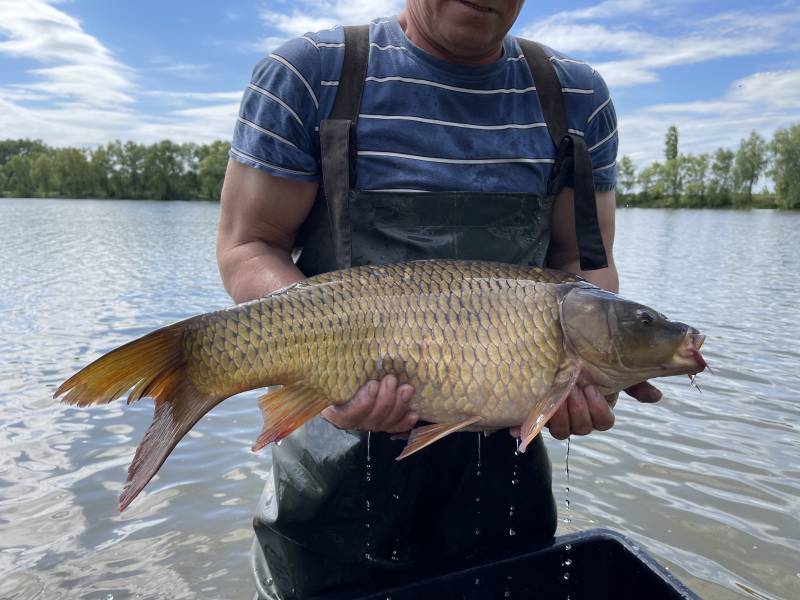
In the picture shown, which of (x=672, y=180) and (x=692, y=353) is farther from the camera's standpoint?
(x=672, y=180)

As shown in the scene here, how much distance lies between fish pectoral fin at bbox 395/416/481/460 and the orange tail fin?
552 millimetres

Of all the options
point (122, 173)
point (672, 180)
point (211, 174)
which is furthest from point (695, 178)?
point (122, 173)

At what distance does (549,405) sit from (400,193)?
843mm

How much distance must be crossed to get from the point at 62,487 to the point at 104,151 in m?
86.1

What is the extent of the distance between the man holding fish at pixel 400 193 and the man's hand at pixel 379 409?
7.3 inches

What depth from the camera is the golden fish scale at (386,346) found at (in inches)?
71.9

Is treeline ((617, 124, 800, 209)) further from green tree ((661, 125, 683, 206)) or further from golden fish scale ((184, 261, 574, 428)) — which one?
golden fish scale ((184, 261, 574, 428))

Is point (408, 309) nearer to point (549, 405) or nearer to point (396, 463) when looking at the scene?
point (549, 405)

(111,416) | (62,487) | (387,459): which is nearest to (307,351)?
(387,459)

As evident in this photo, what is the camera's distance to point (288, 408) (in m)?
1.88

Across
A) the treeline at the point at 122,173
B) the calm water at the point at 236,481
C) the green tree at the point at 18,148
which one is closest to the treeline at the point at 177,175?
the treeline at the point at 122,173

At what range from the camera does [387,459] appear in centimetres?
217

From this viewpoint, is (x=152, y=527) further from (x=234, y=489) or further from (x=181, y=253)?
(x=181, y=253)

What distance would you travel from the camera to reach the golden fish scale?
1.83 meters
